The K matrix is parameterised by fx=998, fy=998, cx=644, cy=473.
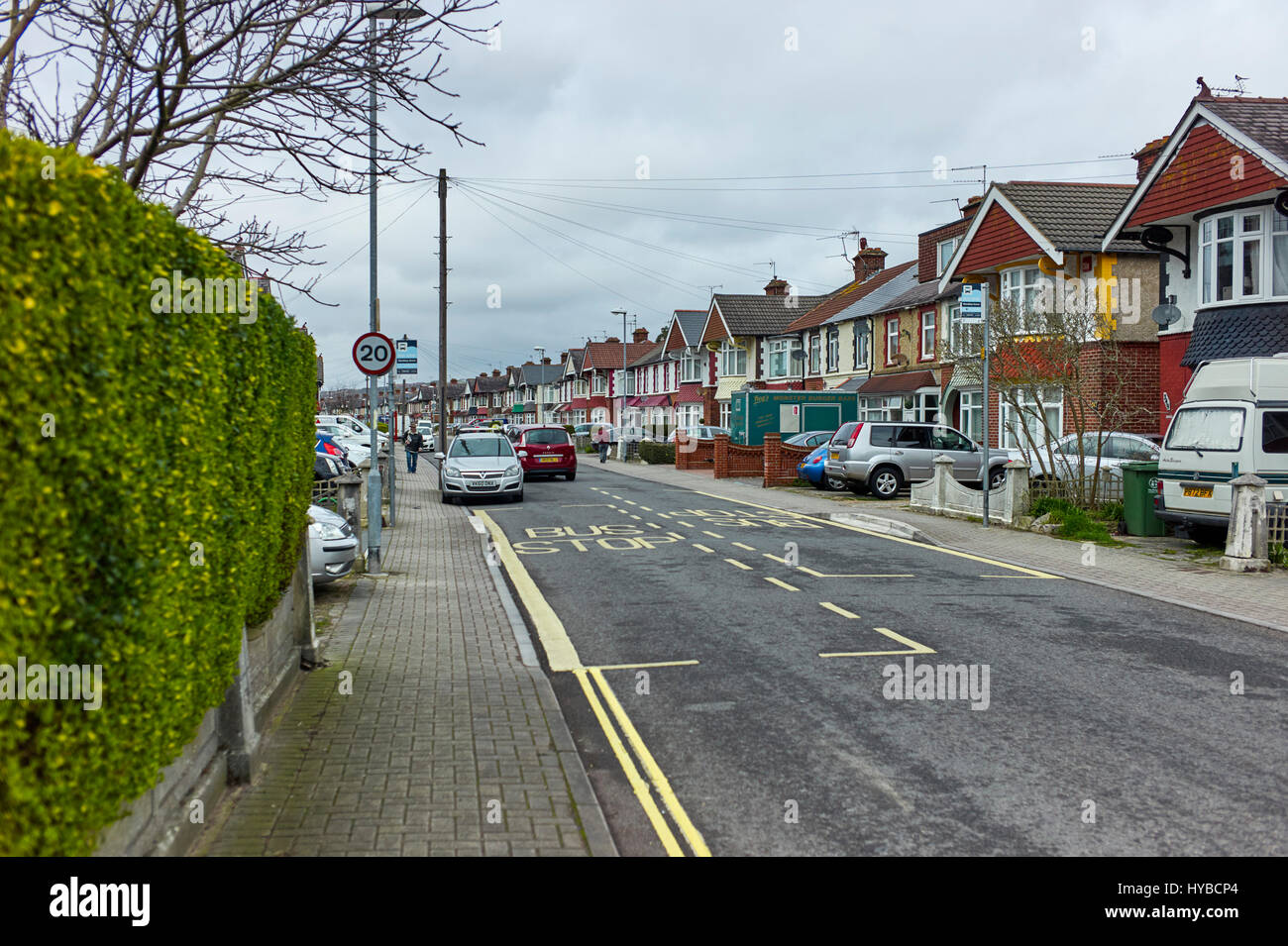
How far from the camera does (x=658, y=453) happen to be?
153 ft

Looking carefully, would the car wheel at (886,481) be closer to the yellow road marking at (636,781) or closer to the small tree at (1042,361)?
the small tree at (1042,361)

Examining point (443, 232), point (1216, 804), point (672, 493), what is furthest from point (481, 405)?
point (1216, 804)

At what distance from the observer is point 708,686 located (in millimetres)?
7359

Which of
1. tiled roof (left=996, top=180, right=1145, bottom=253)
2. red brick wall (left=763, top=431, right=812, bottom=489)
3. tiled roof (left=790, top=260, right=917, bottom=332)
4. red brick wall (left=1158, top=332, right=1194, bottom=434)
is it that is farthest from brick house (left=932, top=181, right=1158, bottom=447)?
tiled roof (left=790, top=260, right=917, bottom=332)

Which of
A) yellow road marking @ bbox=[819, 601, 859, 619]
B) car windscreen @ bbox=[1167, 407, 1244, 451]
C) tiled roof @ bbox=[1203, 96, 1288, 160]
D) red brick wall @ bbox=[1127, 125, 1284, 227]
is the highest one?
tiled roof @ bbox=[1203, 96, 1288, 160]

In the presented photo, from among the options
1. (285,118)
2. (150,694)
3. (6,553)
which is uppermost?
(285,118)

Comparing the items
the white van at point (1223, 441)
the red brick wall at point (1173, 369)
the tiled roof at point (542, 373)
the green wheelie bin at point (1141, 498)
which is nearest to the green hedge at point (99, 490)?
the white van at point (1223, 441)

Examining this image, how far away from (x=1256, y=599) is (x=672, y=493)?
57.2 ft

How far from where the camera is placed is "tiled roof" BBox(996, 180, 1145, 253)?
27672mm

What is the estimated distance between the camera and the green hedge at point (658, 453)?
45906 mm

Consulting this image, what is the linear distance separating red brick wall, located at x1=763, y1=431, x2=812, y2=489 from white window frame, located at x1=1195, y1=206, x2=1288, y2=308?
11940 millimetres

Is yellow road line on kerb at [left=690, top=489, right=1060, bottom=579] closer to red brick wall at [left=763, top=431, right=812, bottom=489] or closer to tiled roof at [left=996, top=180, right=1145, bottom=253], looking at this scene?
red brick wall at [left=763, top=431, right=812, bottom=489]
